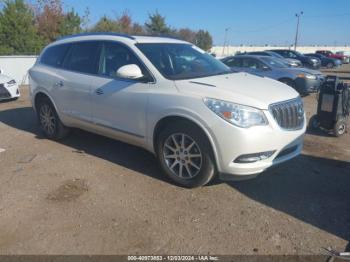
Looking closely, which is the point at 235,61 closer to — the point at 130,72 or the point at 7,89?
the point at 7,89

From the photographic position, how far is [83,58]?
5.48m

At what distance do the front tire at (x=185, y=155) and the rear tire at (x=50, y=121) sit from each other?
247 centimetres

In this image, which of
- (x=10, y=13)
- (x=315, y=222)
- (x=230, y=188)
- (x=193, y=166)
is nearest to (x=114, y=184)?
(x=193, y=166)

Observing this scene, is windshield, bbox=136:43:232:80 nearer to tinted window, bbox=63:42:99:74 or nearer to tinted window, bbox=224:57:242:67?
tinted window, bbox=63:42:99:74

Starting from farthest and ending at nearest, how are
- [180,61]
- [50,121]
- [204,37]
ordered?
[204,37] < [50,121] < [180,61]

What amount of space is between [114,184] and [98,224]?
3.18 ft

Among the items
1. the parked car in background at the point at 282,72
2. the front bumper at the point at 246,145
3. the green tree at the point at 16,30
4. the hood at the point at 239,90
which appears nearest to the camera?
the front bumper at the point at 246,145

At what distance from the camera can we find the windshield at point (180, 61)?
14.9 feet

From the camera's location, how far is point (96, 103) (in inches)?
201

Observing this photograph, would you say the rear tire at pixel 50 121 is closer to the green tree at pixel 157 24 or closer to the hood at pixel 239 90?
the hood at pixel 239 90

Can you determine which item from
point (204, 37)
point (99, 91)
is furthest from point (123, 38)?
point (204, 37)

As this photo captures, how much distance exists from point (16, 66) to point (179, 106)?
14.3 metres

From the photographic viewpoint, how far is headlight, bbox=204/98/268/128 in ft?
12.3

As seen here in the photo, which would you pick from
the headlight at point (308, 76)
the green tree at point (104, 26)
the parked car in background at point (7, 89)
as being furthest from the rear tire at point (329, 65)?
the parked car in background at point (7, 89)
